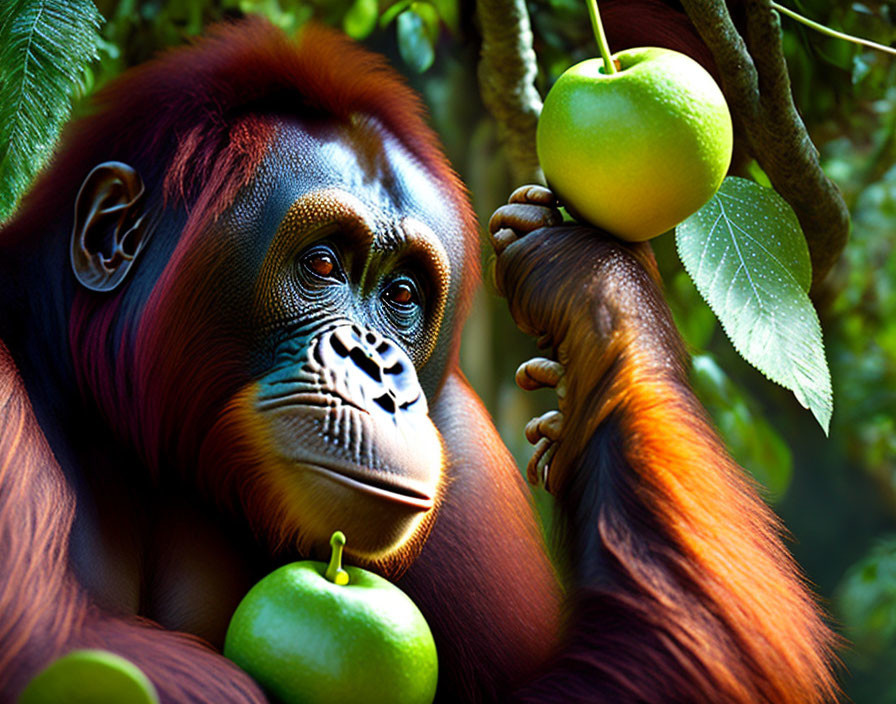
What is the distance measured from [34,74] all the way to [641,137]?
2.81 feet

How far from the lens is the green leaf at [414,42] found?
8.20ft

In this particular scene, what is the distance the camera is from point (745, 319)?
1499 mm

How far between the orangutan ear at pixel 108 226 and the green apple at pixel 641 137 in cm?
66

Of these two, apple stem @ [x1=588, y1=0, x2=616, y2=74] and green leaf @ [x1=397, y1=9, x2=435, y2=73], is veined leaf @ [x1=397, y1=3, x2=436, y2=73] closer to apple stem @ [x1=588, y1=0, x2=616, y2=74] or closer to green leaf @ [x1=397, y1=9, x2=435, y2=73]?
green leaf @ [x1=397, y1=9, x2=435, y2=73]

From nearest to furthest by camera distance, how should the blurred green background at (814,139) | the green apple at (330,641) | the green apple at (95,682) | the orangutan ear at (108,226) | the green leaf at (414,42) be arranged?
the green apple at (95,682), the green apple at (330,641), the orangutan ear at (108,226), the blurred green background at (814,139), the green leaf at (414,42)

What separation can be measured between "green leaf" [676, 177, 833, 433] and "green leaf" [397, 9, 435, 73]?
108 centimetres

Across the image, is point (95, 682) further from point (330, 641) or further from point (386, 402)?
point (386, 402)

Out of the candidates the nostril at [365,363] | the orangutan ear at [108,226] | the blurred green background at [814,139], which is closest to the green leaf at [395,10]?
the blurred green background at [814,139]

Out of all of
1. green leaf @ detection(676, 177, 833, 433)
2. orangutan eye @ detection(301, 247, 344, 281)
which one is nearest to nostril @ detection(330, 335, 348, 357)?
orangutan eye @ detection(301, 247, 344, 281)

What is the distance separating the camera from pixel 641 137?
1.38 metres

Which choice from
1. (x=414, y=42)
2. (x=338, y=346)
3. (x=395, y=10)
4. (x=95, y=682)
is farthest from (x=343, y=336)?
(x=395, y=10)

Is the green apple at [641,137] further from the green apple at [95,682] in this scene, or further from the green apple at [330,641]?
the green apple at [95,682]

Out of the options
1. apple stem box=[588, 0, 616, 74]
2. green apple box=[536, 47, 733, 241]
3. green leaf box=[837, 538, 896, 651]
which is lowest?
green leaf box=[837, 538, 896, 651]

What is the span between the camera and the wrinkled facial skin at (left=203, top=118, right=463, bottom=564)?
145 centimetres
